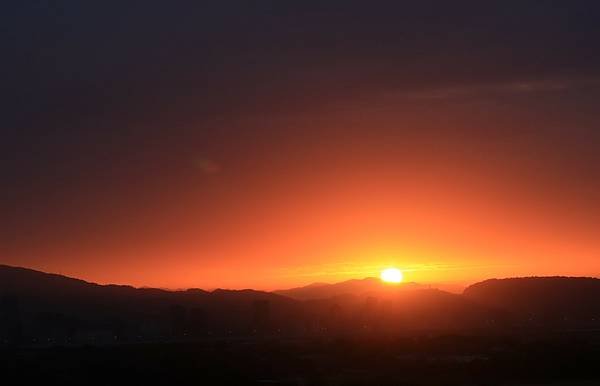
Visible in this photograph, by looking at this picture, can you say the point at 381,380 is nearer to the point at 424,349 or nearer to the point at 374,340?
the point at 424,349

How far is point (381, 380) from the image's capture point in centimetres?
7844

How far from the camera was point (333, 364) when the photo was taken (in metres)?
99.2

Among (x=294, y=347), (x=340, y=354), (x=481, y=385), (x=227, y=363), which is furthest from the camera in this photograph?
(x=294, y=347)

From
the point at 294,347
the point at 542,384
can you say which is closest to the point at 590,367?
the point at 542,384

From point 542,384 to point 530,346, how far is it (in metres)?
44.8

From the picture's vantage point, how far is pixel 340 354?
369ft

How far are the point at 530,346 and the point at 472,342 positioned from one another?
13.6 meters

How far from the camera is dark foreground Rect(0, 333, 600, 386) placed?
83.2m

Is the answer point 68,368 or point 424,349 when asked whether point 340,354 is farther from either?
point 68,368

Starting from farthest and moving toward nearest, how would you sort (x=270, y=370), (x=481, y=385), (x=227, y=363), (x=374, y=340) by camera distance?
(x=374, y=340) → (x=227, y=363) → (x=270, y=370) → (x=481, y=385)

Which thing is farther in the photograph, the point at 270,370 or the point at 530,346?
the point at 530,346

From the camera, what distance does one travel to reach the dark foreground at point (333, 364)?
273ft

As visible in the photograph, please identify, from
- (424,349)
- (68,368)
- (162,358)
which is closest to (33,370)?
(68,368)

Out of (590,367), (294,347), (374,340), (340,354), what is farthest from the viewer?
(374,340)
